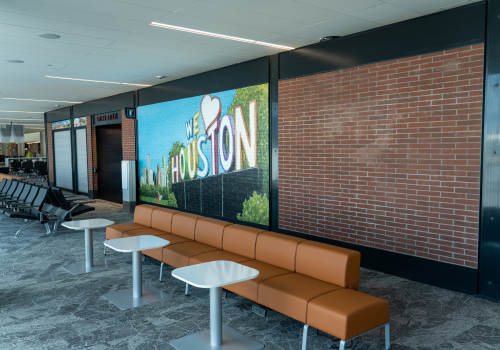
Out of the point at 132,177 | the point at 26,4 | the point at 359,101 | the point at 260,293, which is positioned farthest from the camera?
the point at 132,177

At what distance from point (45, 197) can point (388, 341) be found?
691 centimetres

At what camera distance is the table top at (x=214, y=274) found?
110 inches

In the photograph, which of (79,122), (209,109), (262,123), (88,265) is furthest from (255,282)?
(79,122)

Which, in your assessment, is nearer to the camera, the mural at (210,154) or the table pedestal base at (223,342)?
the table pedestal base at (223,342)

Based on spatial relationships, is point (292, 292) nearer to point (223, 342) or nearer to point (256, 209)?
point (223, 342)

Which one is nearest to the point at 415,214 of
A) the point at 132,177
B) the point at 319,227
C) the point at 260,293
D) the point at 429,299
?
the point at 429,299

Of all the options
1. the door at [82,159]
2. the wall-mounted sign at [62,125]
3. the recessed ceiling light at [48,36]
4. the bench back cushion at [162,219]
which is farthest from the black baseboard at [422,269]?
the wall-mounted sign at [62,125]

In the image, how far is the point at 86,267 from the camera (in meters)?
5.11

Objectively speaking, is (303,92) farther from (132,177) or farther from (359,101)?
(132,177)

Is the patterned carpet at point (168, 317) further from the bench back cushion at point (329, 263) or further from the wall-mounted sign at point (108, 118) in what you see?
the wall-mounted sign at point (108, 118)

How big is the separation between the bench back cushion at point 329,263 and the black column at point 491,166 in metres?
1.62

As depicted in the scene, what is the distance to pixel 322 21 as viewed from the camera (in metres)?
4.59

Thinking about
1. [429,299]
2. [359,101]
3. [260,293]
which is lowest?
[429,299]

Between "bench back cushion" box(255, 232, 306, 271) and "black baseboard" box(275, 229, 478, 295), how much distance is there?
1.63 meters
